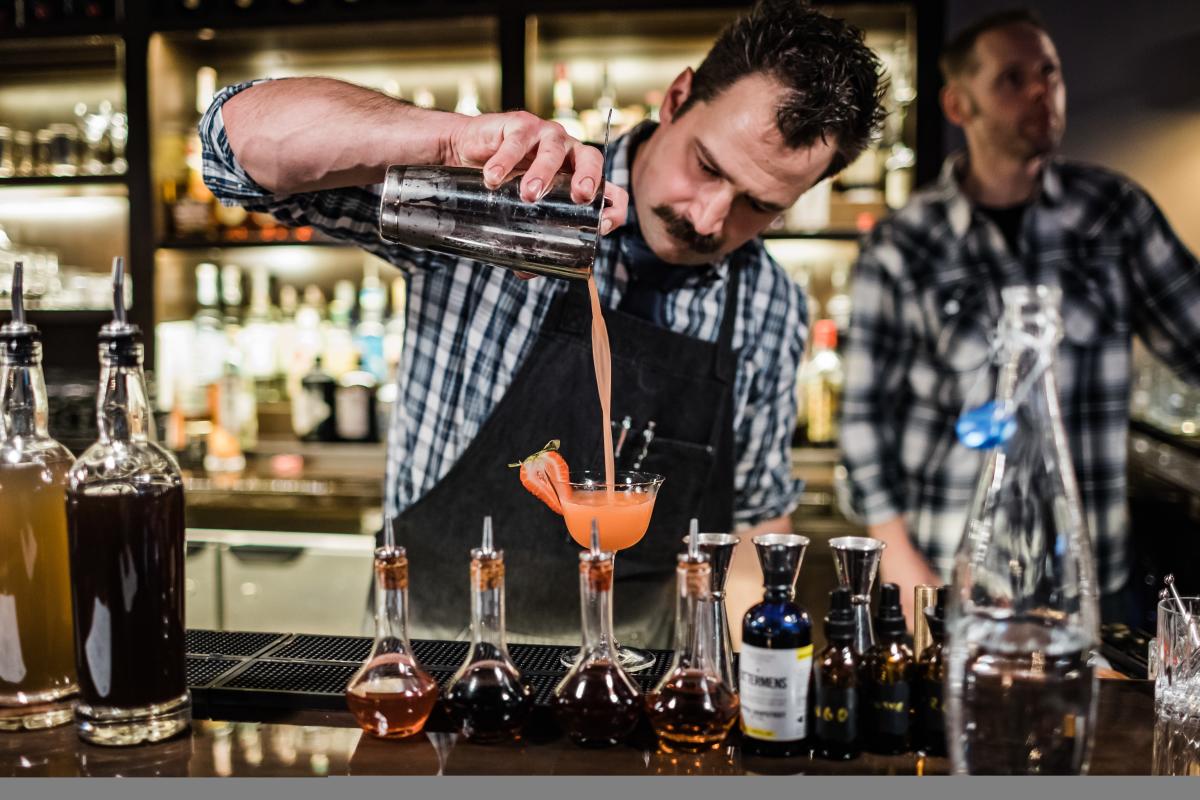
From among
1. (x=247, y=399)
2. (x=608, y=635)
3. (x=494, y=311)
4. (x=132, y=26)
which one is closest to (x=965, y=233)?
(x=494, y=311)

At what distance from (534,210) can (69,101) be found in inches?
137

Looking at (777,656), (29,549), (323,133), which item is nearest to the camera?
(777,656)

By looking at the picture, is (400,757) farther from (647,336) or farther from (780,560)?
(647,336)

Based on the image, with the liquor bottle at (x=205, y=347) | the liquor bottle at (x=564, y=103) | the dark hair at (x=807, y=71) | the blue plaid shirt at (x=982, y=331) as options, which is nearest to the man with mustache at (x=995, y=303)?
the blue plaid shirt at (x=982, y=331)

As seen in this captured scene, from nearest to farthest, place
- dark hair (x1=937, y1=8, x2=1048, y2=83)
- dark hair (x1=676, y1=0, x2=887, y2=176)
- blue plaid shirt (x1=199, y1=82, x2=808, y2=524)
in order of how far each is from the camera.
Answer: dark hair (x1=676, y1=0, x2=887, y2=176), blue plaid shirt (x1=199, y1=82, x2=808, y2=524), dark hair (x1=937, y1=8, x2=1048, y2=83)

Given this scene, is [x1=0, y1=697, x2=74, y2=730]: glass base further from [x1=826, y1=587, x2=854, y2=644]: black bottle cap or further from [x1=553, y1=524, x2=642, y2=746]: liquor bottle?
[x1=826, y1=587, x2=854, y2=644]: black bottle cap

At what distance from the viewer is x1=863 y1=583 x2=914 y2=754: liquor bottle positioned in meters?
1.02

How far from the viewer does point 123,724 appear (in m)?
1.06

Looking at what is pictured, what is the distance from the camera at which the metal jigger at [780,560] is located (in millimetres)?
1000

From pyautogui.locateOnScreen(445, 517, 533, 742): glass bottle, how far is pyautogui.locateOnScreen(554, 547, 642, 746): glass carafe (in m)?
0.04

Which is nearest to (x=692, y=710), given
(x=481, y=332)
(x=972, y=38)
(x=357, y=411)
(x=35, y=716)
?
(x=35, y=716)

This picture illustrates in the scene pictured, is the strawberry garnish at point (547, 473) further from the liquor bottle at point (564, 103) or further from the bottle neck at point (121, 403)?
the liquor bottle at point (564, 103)

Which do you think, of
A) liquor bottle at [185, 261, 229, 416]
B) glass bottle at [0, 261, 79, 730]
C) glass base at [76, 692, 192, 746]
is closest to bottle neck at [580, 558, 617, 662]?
glass base at [76, 692, 192, 746]

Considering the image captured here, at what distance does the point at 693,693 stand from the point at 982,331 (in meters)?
1.76
